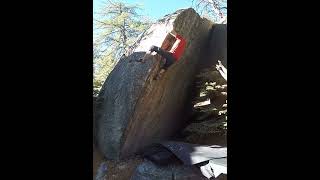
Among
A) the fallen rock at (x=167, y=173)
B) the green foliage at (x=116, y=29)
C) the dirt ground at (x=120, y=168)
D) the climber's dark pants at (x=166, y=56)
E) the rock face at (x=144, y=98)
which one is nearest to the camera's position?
the fallen rock at (x=167, y=173)

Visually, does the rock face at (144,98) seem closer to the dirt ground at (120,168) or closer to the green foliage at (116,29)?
the dirt ground at (120,168)

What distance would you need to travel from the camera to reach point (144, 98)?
17.9ft

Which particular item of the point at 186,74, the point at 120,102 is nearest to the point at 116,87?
the point at 120,102

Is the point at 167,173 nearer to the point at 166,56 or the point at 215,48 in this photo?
the point at 166,56

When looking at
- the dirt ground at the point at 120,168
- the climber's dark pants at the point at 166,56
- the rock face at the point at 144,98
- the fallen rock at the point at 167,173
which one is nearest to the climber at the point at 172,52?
the climber's dark pants at the point at 166,56

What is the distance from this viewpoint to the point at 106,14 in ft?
43.7

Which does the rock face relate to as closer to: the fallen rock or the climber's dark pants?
the climber's dark pants

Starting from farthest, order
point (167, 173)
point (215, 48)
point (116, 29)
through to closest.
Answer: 1. point (116, 29)
2. point (215, 48)
3. point (167, 173)

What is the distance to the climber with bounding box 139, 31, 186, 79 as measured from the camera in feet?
18.2

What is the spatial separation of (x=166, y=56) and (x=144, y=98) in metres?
0.87

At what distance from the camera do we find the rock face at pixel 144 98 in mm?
5383

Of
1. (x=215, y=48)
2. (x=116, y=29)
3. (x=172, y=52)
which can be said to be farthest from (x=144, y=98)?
(x=116, y=29)

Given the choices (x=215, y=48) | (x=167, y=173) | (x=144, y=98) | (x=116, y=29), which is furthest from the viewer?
(x=116, y=29)
